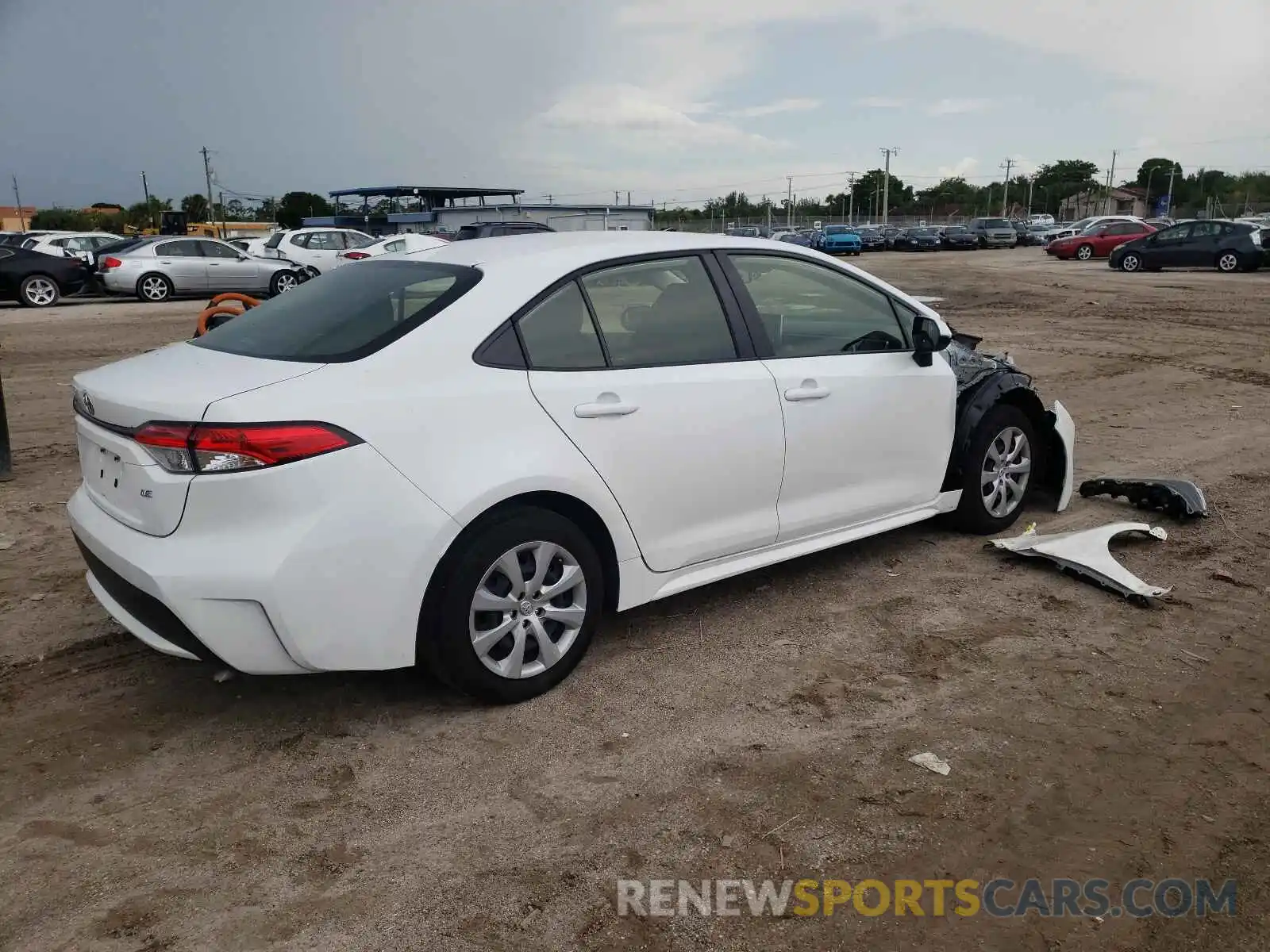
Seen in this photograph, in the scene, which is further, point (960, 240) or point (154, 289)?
point (960, 240)

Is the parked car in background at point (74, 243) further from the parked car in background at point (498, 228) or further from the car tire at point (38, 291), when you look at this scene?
the parked car in background at point (498, 228)

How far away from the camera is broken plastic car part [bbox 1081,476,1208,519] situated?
5.53m

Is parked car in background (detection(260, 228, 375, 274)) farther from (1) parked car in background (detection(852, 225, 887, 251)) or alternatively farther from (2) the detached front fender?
(1) parked car in background (detection(852, 225, 887, 251))

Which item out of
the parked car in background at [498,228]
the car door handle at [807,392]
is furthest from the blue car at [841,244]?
the car door handle at [807,392]

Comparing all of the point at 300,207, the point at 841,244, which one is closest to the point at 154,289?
the point at 841,244

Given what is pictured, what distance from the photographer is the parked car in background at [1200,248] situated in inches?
976

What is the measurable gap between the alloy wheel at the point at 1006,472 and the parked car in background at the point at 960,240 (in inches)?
1707

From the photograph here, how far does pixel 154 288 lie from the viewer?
2173 centimetres

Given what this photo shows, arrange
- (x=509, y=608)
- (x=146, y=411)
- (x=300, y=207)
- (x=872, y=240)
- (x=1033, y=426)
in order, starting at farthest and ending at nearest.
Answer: (x=300, y=207)
(x=872, y=240)
(x=1033, y=426)
(x=509, y=608)
(x=146, y=411)

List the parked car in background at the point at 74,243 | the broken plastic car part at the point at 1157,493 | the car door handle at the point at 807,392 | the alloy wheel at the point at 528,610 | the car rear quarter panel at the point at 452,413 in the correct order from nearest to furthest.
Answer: the car rear quarter panel at the point at 452,413
the alloy wheel at the point at 528,610
the car door handle at the point at 807,392
the broken plastic car part at the point at 1157,493
the parked car in background at the point at 74,243

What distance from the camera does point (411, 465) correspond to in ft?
10.3

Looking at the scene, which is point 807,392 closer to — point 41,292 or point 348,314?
point 348,314

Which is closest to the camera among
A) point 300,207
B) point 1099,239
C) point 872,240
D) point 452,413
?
point 452,413

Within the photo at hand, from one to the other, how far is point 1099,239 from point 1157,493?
31693 mm
